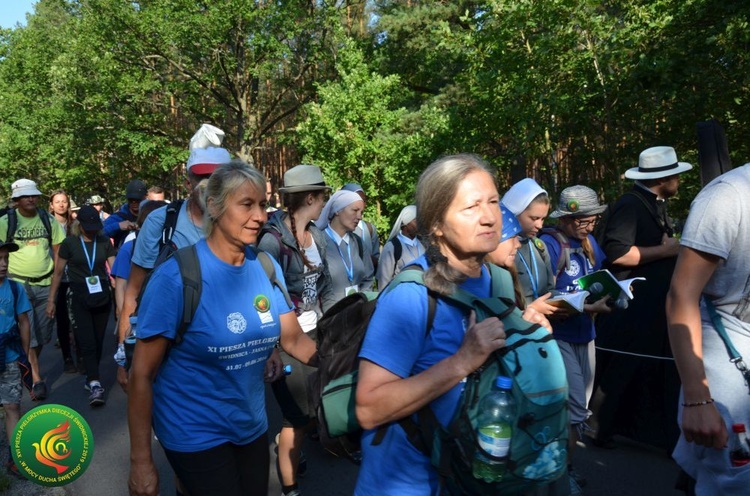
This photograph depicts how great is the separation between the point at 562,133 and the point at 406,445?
31.3 feet

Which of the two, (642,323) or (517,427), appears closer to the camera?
(517,427)

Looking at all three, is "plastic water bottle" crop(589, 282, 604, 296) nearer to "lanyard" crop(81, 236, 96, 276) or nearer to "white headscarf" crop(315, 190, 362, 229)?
"white headscarf" crop(315, 190, 362, 229)

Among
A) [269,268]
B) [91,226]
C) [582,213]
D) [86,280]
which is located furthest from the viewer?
[91,226]

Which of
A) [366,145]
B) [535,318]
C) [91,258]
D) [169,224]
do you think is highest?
[366,145]

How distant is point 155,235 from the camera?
4070mm

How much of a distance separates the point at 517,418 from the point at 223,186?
66.9 inches

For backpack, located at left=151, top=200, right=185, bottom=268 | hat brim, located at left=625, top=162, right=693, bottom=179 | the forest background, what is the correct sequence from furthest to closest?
the forest background → hat brim, located at left=625, top=162, right=693, bottom=179 → backpack, located at left=151, top=200, right=185, bottom=268

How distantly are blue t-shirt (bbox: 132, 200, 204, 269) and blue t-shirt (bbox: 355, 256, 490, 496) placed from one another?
2.14 m

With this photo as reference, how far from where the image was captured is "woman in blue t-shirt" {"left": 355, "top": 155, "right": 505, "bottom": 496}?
1.98 meters

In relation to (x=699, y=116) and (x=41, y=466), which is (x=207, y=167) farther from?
(x=699, y=116)

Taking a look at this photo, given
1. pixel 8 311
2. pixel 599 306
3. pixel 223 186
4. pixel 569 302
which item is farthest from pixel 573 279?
pixel 8 311

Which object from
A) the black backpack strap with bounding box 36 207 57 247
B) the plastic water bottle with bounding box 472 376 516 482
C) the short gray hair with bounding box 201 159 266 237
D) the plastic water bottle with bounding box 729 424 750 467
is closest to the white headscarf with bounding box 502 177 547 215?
the short gray hair with bounding box 201 159 266 237

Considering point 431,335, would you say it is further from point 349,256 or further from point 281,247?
point 349,256

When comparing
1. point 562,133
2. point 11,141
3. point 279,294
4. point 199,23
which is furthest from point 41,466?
point 11,141
